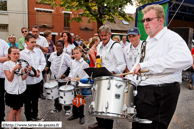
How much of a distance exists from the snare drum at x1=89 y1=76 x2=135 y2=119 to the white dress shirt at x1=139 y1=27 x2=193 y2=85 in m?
0.24

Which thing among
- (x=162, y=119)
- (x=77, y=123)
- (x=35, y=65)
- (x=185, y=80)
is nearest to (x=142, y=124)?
(x=162, y=119)

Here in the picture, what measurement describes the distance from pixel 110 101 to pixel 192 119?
3.51 metres

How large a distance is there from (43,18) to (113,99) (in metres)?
23.4

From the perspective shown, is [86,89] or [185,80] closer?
[86,89]

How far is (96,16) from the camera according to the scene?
45.2 feet

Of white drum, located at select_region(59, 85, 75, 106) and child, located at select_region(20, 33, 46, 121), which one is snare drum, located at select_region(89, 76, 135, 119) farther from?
child, located at select_region(20, 33, 46, 121)

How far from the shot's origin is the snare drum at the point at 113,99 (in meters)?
2.13

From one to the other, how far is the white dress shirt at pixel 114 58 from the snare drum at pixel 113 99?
138cm

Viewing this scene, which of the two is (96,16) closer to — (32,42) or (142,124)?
(32,42)

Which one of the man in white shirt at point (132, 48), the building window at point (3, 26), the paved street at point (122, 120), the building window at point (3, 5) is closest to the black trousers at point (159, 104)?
the man in white shirt at point (132, 48)

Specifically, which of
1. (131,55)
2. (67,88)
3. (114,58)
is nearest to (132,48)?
(131,55)

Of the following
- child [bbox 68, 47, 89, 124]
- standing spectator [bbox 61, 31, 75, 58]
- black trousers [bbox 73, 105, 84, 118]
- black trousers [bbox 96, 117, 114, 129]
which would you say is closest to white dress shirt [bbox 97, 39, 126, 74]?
child [bbox 68, 47, 89, 124]

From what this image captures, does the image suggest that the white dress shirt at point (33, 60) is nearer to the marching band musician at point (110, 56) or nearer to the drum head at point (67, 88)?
the drum head at point (67, 88)

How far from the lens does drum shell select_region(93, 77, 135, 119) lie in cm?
214
